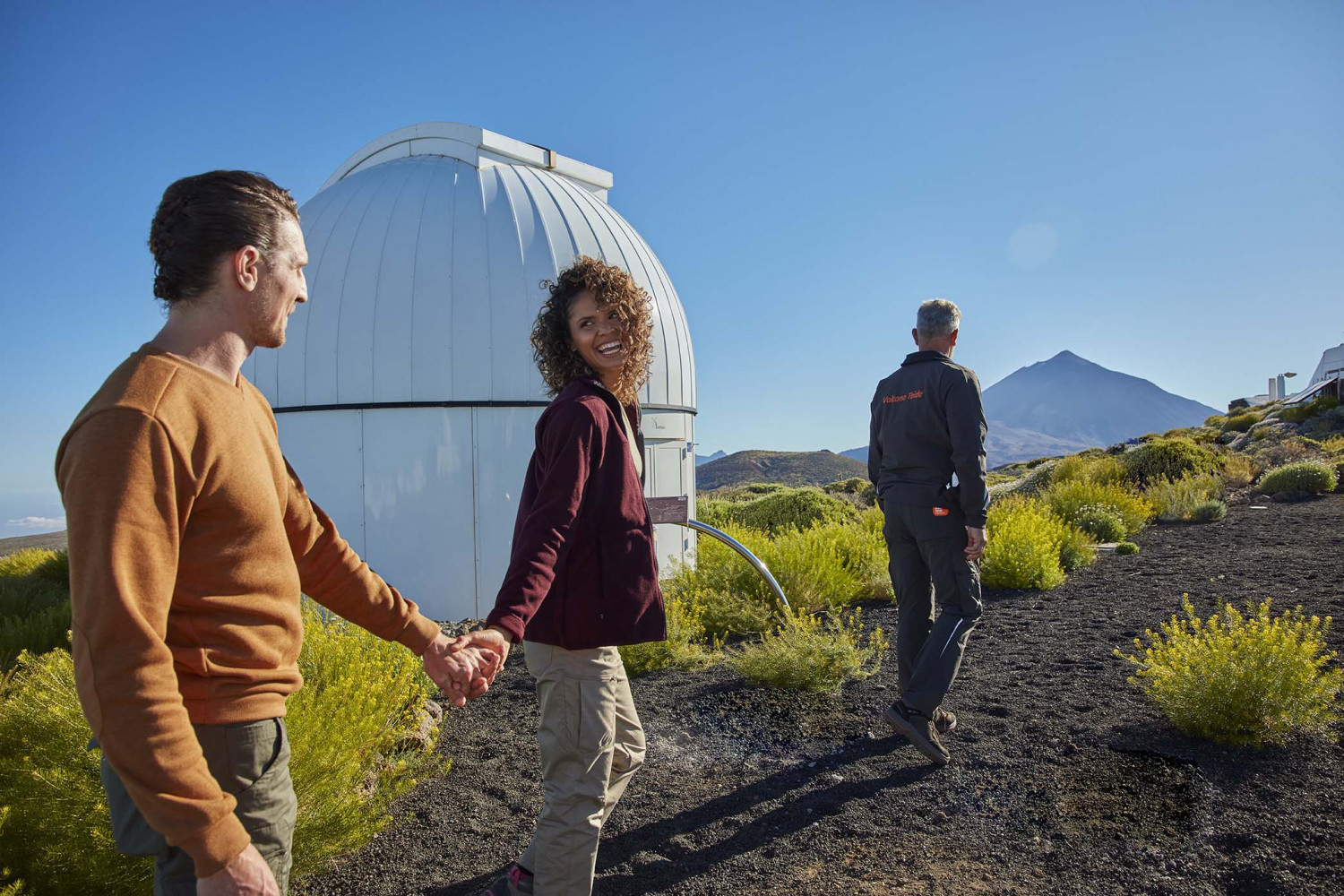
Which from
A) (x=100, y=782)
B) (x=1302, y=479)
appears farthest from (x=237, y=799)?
(x=1302, y=479)

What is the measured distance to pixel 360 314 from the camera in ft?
18.1

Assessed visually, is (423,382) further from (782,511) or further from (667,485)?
(782,511)

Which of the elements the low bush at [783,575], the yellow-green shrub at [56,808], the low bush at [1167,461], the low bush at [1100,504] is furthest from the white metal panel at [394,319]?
the low bush at [1167,461]

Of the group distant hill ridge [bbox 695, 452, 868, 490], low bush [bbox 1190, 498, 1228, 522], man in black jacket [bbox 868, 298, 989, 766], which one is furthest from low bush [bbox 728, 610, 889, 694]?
distant hill ridge [bbox 695, 452, 868, 490]

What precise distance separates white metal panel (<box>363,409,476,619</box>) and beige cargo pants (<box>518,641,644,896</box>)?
3780 mm

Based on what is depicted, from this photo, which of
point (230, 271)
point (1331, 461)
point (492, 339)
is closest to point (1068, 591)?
point (492, 339)

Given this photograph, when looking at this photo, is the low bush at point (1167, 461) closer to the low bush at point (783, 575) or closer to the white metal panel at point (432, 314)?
the low bush at point (783, 575)

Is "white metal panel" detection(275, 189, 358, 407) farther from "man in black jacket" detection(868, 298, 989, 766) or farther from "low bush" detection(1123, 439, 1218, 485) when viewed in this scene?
"low bush" detection(1123, 439, 1218, 485)

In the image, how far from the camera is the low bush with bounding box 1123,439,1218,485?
12453 millimetres

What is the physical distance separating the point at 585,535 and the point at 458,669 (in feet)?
1.43

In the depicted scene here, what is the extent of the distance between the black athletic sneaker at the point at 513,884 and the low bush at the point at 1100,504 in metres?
8.33

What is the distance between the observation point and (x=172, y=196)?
127 cm

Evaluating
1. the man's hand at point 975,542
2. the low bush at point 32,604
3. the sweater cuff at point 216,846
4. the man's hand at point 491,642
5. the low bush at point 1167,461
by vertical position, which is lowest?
the low bush at point 32,604

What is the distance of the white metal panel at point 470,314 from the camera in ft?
17.9
